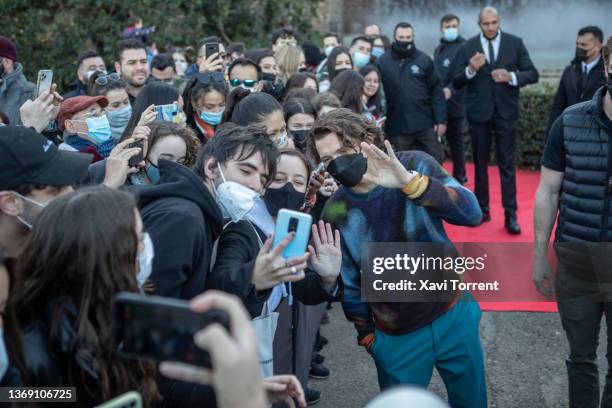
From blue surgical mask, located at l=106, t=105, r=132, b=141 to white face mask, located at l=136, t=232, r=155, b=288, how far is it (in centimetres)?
297

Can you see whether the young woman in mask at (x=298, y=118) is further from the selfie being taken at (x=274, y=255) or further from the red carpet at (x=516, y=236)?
the red carpet at (x=516, y=236)

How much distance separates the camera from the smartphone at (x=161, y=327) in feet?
4.80

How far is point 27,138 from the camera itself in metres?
2.53

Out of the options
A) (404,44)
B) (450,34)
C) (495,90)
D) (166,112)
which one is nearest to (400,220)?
(166,112)

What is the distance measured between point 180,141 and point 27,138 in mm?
1358

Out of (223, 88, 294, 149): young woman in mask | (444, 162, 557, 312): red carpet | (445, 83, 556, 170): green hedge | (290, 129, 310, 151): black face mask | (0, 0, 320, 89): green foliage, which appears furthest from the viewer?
(0, 0, 320, 89): green foliage

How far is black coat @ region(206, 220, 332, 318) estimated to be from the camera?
2.55m

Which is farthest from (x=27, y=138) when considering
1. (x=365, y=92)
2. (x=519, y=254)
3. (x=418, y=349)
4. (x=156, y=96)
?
(x=365, y=92)

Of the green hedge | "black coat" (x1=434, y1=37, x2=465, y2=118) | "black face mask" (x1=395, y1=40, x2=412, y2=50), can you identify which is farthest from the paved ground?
the green hedge

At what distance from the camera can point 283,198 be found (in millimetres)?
3438

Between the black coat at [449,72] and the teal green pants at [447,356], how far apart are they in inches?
242

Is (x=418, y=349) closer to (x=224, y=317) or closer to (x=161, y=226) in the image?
(x=161, y=226)

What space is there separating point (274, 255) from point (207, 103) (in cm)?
314

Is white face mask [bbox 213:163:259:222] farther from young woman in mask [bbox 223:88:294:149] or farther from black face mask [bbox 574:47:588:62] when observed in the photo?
black face mask [bbox 574:47:588:62]
